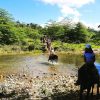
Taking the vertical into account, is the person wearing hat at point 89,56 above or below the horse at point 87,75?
above

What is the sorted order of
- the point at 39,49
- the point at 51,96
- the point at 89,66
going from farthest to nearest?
1. the point at 39,49
2. the point at 51,96
3. the point at 89,66

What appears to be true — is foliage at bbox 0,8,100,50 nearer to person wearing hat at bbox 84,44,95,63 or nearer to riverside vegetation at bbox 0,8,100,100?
riverside vegetation at bbox 0,8,100,100

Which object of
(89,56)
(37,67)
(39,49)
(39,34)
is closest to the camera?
(89,56)

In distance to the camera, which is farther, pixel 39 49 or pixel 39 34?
pixel 39 34

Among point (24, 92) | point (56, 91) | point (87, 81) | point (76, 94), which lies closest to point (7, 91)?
point (24, 92)

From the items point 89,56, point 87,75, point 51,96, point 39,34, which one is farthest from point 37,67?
point 39,34

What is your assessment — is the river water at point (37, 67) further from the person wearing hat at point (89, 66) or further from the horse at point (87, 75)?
the horse at point (87, 75)

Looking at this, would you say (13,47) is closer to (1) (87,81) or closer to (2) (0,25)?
(2) (0,25)

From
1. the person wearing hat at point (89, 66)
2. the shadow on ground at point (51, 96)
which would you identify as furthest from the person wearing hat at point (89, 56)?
the shadow on ground at point (51, 96)

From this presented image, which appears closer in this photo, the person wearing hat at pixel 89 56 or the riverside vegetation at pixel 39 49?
the person wearing hat at pixel 89 56

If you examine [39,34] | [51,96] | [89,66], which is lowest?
[51,96]

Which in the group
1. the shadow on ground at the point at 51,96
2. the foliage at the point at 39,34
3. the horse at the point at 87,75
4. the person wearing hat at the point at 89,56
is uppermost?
the foliage at the point at 39,34

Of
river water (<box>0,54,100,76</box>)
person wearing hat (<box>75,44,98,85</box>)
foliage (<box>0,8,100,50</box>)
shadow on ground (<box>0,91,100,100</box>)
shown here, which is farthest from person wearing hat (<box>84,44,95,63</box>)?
foliage (<box>0,8,100,50</box>)

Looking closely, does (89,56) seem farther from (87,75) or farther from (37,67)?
(37,67)
